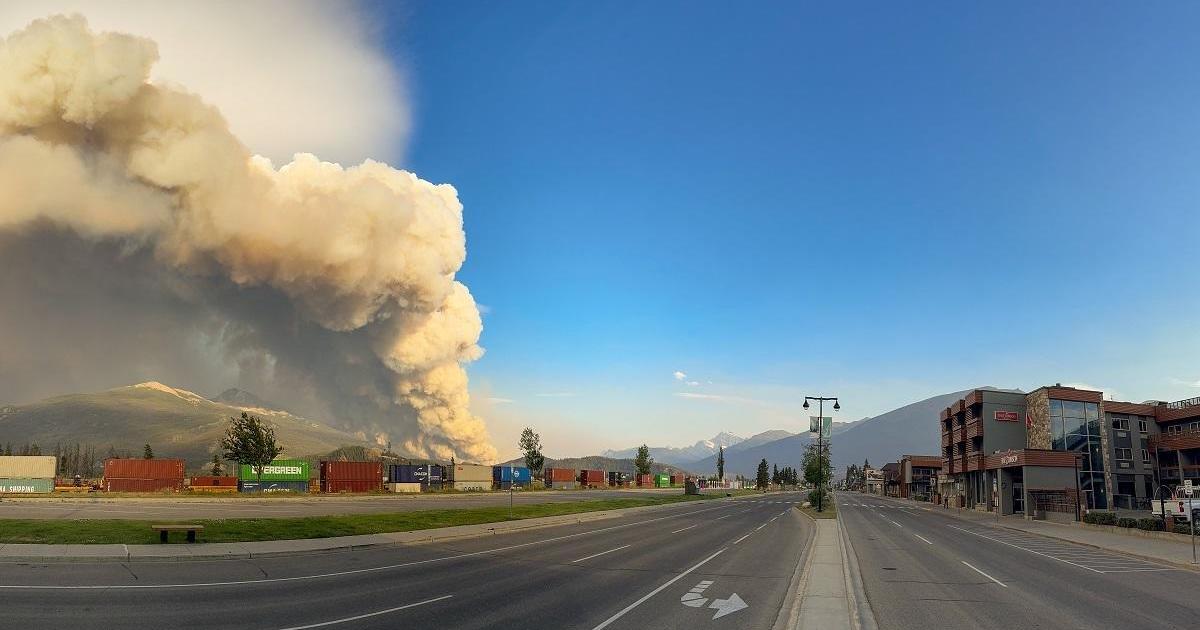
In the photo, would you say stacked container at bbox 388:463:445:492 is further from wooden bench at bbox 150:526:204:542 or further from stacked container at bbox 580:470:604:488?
wooden bench at bbox 150:526:204:542

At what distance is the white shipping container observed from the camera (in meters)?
99.8

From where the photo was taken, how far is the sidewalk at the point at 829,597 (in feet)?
37.7

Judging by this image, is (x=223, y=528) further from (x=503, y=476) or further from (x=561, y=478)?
(x=561, y=478)

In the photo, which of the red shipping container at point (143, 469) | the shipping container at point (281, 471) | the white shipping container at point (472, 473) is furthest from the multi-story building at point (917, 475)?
the red shipping container at point (143, 469)

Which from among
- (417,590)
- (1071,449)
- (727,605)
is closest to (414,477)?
(1071,449)

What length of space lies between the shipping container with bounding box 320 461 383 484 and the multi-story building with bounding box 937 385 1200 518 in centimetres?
6762

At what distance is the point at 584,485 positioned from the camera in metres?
127

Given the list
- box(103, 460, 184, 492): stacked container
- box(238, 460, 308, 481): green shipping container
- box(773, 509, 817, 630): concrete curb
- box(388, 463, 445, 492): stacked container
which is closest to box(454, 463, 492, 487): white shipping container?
box(388, 463, 445, 492): stacked container

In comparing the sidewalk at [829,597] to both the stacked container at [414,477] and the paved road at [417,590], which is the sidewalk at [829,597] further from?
the stacked container at [414,477]

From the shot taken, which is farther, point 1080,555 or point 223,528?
point 1080,555

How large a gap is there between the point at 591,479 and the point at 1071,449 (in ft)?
267

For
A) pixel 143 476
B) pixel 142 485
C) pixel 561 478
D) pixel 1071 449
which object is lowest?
pixel 561 478

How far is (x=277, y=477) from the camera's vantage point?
8162cm

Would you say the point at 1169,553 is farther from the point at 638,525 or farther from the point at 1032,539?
the point at 638,525
